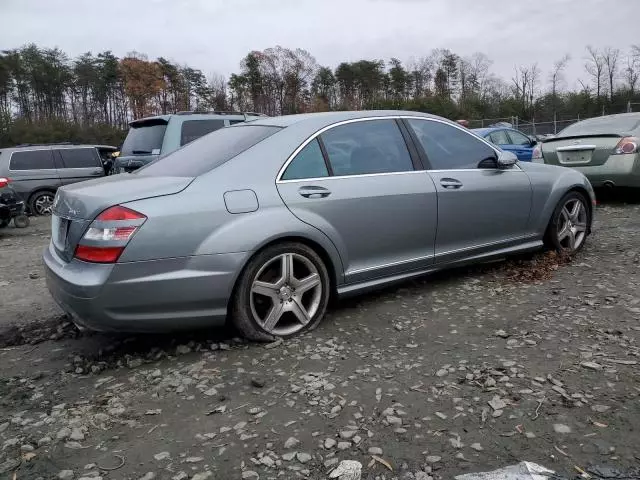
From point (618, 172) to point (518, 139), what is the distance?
7368 mm

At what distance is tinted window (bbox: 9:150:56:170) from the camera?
12.1 m

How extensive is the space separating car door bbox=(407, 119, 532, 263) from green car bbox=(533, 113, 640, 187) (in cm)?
369

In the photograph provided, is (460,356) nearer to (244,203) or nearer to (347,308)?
(347,308)

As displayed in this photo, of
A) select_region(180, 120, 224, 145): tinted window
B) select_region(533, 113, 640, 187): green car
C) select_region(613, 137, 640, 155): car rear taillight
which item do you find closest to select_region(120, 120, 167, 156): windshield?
select_region(180, 120, 224, 145): tinted window

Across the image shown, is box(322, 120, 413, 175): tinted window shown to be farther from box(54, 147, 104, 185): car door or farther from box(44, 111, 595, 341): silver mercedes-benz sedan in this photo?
box(54, 147, 104, 185): car door

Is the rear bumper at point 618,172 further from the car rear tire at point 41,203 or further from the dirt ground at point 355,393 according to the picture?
the car rear tire at point 41,203

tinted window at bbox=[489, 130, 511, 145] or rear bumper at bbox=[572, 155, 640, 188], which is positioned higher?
tinted window at bbox=[489, 130, 511, 145]

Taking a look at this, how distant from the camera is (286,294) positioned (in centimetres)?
353

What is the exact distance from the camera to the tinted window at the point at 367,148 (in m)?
3.87

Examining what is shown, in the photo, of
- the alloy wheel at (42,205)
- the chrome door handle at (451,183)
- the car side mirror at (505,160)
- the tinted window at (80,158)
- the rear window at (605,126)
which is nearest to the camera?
the chrome door handle at (451,183)

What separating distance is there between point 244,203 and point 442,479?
77.1 inches

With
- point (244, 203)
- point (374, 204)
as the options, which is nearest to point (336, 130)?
point (374, 204)

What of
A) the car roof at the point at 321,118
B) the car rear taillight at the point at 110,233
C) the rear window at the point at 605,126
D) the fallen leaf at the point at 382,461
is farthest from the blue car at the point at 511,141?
the fallen leaf at the point at 382,461

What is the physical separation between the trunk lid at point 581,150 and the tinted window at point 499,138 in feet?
17.2
